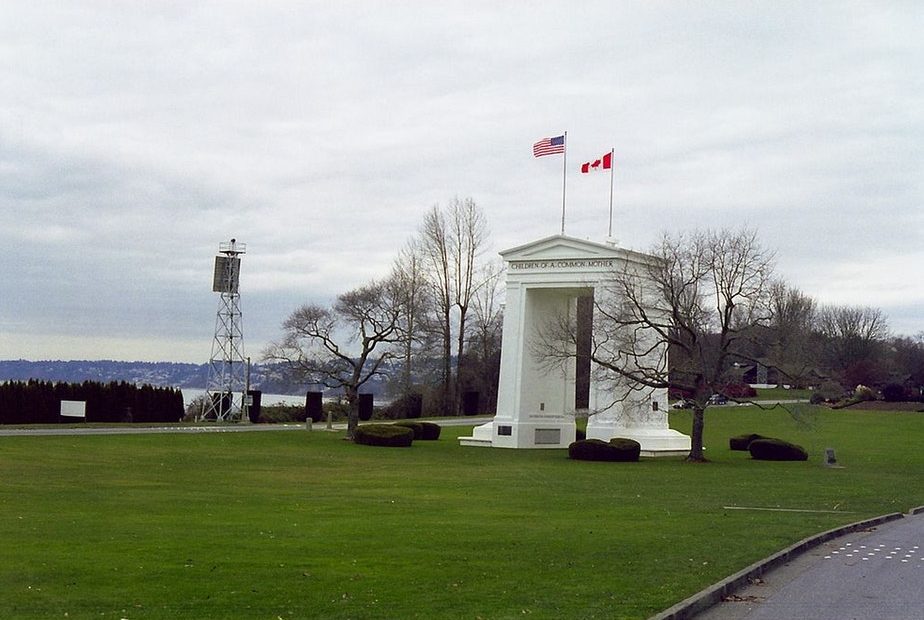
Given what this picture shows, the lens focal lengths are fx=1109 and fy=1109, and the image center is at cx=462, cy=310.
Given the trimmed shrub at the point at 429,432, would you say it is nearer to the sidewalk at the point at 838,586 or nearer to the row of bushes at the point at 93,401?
the row of bushes at the point at 93,401

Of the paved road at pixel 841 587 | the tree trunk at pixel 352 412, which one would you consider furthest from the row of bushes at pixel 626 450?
the paved road at pixel 841 587

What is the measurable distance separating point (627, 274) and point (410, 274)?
137 ft

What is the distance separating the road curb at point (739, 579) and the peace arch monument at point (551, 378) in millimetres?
28197

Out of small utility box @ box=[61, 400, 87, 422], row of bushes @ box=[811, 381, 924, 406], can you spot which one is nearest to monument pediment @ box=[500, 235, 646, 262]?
small utility box @ box=[61, 400, 87, 422]

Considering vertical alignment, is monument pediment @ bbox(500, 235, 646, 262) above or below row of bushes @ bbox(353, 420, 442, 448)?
above

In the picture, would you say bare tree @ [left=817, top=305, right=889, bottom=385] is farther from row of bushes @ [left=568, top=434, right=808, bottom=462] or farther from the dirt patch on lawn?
row of bushes @ [left=568, top=434, right=808, bottom=462]

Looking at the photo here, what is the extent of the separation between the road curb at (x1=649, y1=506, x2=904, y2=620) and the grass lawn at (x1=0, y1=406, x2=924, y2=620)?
0.24m

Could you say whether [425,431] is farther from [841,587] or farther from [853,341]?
[853,341]

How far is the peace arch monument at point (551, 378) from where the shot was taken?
4928 centimetres

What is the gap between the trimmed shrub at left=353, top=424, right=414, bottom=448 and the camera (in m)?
48.5

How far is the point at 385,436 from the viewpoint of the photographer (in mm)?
48500

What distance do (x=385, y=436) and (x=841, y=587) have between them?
3573cm

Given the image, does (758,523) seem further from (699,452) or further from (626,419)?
(626,419)

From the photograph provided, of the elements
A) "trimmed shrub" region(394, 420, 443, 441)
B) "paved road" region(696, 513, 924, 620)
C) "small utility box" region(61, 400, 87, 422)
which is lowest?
"paved road" region(696, 513, 924, 620)
